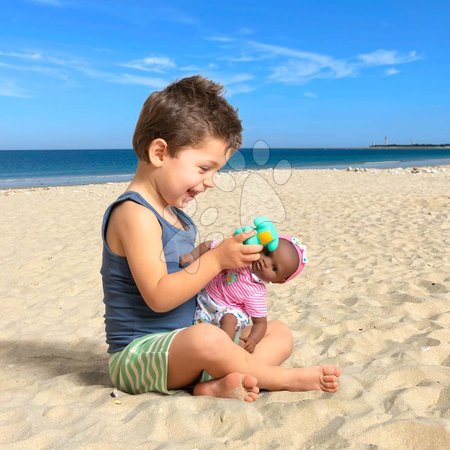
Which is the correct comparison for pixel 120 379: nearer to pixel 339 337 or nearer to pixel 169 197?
pixel 169 197

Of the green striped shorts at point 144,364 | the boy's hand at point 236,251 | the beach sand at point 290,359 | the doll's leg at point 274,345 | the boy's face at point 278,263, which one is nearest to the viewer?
the beach sand at point 290,359

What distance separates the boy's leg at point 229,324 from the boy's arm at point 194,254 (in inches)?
11.3

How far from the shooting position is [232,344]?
6.77 ft

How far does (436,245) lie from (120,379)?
14.5 ft

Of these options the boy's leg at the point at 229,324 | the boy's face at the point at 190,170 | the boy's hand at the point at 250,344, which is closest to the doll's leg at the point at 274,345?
the boy's hand at the point at 250,344

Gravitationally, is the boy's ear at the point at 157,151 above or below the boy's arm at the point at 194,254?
above

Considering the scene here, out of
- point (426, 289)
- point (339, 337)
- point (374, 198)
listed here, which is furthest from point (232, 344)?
point (374, 198)

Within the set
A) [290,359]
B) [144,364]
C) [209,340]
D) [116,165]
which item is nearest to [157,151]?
[209,340]

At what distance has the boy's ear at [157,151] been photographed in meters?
2.07

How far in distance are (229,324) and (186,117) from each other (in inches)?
35.3

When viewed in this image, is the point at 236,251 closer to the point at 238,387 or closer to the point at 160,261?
the point at 160,261

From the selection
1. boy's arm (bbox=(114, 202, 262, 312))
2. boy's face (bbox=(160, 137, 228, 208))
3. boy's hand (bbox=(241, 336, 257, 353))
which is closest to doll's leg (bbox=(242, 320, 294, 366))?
boy's hand (bbox=(241, 336, 257, 353))

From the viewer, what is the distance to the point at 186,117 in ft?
6.78

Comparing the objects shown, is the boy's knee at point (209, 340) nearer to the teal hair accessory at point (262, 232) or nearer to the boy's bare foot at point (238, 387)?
the boy's bare foot at point (238, 387)
